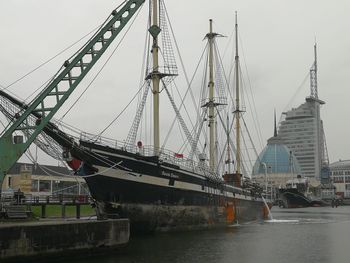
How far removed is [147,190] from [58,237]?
13.2 meters

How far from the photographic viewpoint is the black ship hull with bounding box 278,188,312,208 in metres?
144

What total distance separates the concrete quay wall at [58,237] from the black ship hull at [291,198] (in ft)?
400

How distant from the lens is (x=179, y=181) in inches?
1581

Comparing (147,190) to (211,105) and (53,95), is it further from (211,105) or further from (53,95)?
(211,105)

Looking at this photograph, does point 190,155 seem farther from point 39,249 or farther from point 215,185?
point 39,249

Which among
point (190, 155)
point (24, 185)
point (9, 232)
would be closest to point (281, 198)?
point (24, 185)

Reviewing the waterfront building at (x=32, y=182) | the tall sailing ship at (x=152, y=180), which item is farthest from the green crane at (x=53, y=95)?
the waterfront building at (x=32, y=182)

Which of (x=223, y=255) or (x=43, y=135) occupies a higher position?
(x=43, y=135)

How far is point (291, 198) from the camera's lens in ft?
474

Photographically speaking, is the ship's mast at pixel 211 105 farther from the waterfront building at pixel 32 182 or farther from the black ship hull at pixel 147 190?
the waterfront building at pixel 32 182

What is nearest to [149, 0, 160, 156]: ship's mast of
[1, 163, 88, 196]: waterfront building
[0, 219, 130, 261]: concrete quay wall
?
[0, 219, 130, 261]: concrete quay wall

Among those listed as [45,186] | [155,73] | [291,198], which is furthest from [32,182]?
[155,73]

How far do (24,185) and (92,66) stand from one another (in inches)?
3423

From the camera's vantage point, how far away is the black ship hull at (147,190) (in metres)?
33.6
